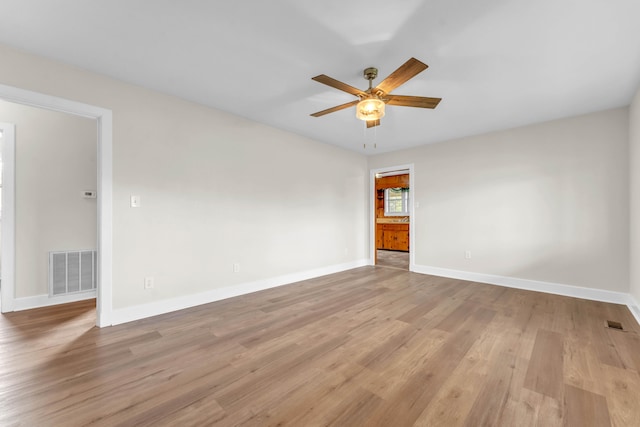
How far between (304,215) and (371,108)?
252 centimetres

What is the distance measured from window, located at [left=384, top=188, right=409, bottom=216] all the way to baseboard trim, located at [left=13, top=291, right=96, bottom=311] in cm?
796

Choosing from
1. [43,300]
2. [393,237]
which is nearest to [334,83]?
[43,300]

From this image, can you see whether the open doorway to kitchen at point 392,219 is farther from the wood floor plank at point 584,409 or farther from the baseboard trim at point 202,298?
the wood floor plank at point 584,409

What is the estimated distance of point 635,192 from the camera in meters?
2.86

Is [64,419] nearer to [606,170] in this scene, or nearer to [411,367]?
[411,367]

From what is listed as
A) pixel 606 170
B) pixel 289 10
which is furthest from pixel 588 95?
pixel 289 10

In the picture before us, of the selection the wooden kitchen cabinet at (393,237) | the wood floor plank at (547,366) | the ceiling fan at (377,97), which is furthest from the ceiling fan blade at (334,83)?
the wooden kitchen cabinet at (393,237)

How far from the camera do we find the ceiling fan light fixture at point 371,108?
7.32ft

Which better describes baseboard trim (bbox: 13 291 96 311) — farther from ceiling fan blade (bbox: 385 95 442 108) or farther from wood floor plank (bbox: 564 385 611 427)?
wood floor plank (bbox: 564 385 611 427)

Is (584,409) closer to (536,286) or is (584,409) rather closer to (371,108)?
(371,108)

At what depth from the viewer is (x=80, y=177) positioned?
3.39 m

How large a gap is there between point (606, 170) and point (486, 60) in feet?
8.44

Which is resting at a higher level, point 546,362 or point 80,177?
point 80,177

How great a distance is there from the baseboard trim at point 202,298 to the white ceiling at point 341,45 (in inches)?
92.4
